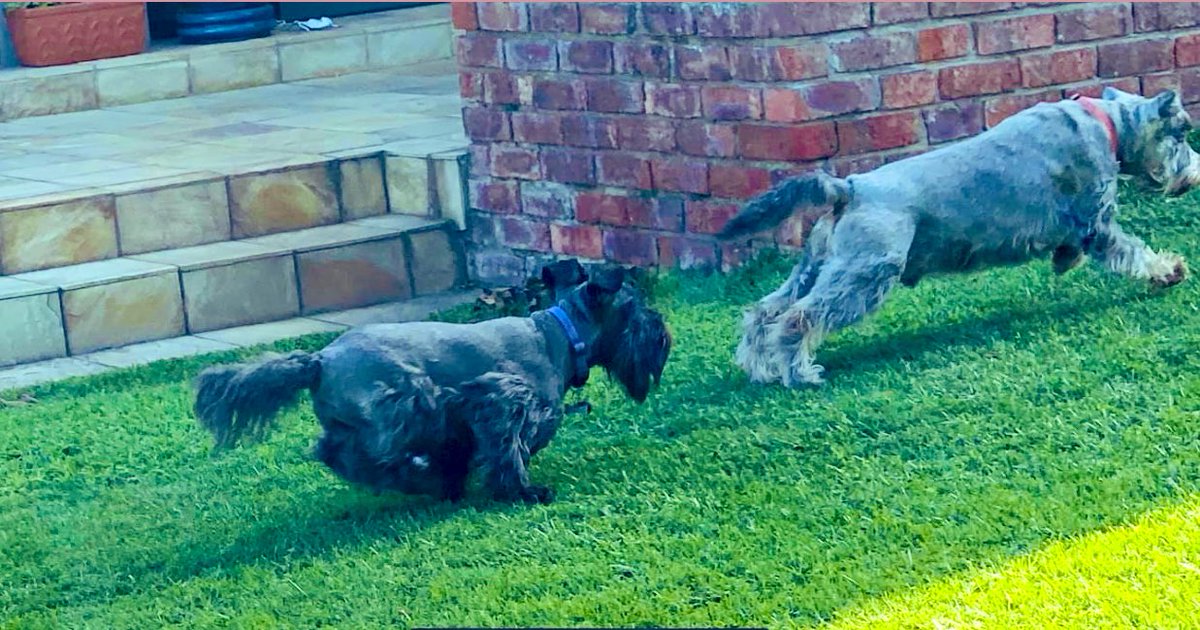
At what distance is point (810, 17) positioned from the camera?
5.39 metres

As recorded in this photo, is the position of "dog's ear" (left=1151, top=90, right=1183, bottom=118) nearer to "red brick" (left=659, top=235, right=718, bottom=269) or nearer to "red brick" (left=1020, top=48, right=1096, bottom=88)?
"red brick" (left=1020, top=48, right=1096, bottom=88)

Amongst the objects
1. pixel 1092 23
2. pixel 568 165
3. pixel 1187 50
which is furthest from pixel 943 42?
pixel 568 165

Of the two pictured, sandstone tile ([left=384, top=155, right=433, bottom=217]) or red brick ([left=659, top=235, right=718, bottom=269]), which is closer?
red brick ([left=659, top=235, right=718, bottom=269])

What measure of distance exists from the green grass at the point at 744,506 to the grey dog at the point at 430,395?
0.40 ft

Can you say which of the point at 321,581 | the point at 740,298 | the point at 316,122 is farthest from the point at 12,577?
the point at 316,122

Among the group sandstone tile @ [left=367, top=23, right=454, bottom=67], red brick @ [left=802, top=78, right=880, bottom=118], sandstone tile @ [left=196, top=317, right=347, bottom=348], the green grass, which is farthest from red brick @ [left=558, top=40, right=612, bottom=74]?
sandstone tile @ [left=367, top=23, right=454, bottom=67]

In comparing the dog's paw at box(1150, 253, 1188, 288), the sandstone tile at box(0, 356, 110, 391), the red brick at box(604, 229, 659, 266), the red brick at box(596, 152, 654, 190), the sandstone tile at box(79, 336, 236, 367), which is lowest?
the sandstone tile at box(79, 336, 236, 367)

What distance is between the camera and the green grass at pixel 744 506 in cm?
323

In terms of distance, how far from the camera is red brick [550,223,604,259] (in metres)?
6.30

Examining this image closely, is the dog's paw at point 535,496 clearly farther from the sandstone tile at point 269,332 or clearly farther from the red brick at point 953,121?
the red brick at point 953,121

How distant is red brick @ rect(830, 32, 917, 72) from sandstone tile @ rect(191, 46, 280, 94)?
4722 millimetres

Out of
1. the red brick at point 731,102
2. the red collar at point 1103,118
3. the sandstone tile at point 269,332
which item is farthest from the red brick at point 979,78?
the sandstone tile at point 269,332

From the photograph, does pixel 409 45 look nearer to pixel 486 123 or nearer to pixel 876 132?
pixel 486 123

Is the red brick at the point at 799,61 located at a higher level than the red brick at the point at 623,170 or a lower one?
higher
